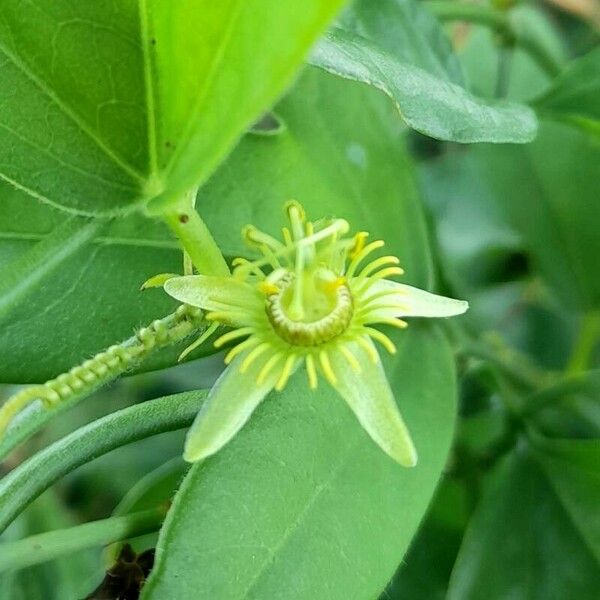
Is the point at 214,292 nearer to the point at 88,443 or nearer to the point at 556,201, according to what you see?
the point at 88,443

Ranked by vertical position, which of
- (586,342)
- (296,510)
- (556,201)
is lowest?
(586,342)

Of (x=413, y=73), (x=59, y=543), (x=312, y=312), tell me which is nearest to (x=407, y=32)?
(x=413, y=73)

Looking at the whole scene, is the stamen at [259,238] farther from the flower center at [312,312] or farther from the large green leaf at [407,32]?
the large green leaf at [407,32]

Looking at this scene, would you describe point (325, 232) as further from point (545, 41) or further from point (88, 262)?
point (545, 41)

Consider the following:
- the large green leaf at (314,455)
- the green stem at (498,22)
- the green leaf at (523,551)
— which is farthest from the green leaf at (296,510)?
the green stem at (498,22)

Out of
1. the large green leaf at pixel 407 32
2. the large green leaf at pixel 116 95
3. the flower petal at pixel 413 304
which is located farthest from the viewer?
the large green leaf at pixel 407 32
